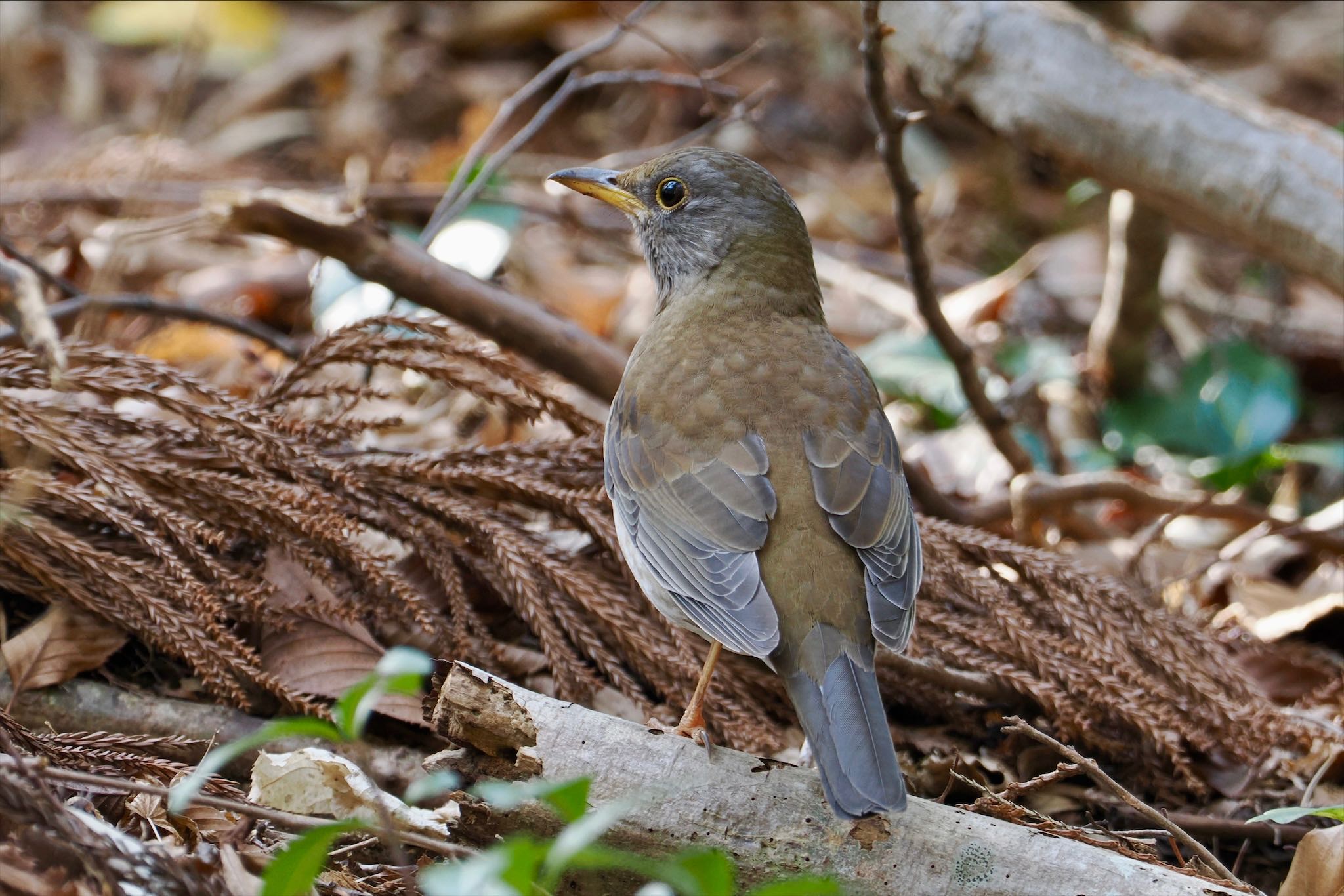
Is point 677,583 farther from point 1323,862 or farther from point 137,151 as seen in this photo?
point 137,151

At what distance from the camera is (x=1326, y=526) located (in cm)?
495

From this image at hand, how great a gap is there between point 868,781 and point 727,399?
1384 mm

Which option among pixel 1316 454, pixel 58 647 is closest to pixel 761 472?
pixel 58 647

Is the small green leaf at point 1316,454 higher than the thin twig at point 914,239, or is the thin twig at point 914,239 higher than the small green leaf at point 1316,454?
the thin twig at point 914,239

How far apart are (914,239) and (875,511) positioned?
1.63m

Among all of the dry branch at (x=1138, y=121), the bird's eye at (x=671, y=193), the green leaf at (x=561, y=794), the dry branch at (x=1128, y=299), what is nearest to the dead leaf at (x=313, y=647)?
the green leaf at (x=561, y=794)

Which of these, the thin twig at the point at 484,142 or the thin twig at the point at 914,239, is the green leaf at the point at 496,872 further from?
the thin twig at the point at 484,142

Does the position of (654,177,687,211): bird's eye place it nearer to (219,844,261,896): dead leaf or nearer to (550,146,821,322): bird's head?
(550,146,821,322): bird's head

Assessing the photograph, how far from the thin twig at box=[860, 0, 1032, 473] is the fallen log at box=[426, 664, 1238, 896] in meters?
2.38

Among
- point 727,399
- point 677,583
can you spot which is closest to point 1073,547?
point 727,399

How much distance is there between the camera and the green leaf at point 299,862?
6.28ft

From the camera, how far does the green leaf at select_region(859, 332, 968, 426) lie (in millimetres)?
5910

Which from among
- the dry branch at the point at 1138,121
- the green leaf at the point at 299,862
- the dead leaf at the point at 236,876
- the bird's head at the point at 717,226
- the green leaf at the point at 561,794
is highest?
the dry branch at the point at 1138,121

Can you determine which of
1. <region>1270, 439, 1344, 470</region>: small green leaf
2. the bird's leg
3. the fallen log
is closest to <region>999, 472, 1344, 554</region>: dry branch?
<region>1270, 439, 1344, 470</region>: small green leaf
